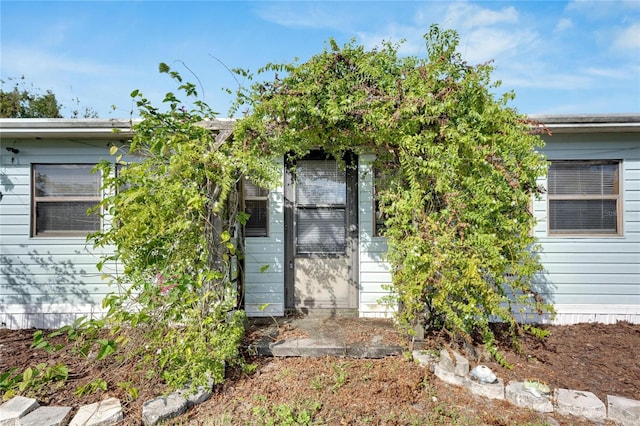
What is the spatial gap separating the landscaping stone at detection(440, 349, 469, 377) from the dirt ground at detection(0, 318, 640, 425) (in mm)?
138

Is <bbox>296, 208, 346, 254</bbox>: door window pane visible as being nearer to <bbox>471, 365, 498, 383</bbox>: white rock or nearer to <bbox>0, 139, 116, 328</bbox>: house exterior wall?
<bbox>471, 365, 498, 383</bbox>: white rock

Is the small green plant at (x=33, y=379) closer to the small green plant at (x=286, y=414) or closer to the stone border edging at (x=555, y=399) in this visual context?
the small green plant at (x=286, y=414)

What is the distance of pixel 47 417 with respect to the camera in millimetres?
2332

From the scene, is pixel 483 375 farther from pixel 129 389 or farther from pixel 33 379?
pixel 33 379

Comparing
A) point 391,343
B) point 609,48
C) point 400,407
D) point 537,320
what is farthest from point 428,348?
point 609,48

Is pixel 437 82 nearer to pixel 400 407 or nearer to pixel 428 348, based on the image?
pixel 428 348

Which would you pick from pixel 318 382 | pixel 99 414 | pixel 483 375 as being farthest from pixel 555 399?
pixel 99 414

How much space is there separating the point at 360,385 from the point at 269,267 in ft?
6.93

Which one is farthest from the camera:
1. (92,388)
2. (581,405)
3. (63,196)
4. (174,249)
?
(63,196)

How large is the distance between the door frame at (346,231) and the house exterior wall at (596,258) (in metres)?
2.56

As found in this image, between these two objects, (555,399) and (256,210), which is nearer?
(555,399)

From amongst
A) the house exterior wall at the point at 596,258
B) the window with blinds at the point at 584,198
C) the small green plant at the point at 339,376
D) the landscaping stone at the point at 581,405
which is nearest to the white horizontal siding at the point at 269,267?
the small green plant at the point at 339,376

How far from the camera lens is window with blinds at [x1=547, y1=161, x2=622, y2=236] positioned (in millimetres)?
4422

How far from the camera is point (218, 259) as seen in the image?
3258 mm
